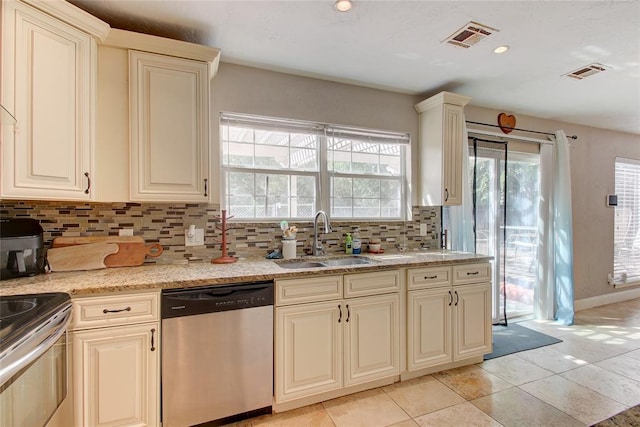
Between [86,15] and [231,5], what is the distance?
0.78m

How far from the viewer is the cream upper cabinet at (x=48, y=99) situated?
1.50 m

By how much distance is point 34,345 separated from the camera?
44.6 inches

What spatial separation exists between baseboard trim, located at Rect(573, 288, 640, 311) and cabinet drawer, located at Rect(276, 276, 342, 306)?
3876 mm

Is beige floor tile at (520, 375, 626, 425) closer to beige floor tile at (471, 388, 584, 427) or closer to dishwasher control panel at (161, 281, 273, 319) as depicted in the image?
beige floor tile at (471, 388, 584, 427)

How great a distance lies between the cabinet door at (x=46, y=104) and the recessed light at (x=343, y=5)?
4.71 feet

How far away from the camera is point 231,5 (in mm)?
1792

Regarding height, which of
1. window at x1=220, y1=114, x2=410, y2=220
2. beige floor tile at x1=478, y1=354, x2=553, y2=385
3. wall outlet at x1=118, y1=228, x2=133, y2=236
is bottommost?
beige floor tile at x1=478, y1=354, x2=553, y2=385

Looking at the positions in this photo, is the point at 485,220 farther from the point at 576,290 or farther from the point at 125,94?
the point at 125,94

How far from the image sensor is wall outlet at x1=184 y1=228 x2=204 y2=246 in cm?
229

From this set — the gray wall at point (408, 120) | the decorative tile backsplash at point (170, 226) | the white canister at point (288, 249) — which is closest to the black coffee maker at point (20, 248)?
the decorative tile backsplash at point (170, 226)

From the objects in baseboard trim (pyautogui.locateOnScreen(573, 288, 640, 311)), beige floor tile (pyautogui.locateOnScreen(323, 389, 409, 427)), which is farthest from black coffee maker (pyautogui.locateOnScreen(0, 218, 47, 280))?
baseboard trim (pyautogui.locateOnScreen(573, 288, 640, 311))

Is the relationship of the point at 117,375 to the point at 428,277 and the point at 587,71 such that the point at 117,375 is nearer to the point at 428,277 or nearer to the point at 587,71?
the point at 428,277

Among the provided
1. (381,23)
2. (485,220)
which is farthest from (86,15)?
(485,220)

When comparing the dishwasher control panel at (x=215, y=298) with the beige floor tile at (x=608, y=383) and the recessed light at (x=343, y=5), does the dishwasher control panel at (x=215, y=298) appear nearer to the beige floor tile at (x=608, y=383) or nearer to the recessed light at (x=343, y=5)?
the recessed light at (x=343, y=5)
